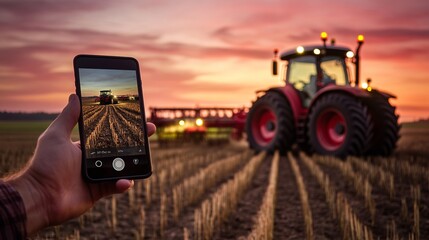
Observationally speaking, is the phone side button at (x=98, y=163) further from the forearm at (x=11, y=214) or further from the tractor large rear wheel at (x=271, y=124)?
the tractor large rear wheel at (x=271, y=124)

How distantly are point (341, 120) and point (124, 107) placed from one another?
9.16 metres

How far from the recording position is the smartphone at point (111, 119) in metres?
2.32

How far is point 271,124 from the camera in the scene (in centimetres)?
1295

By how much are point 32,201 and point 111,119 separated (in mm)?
620

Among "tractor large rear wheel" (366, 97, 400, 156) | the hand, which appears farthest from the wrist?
"tractor large rear wheel" (366, 97, 400, 156)

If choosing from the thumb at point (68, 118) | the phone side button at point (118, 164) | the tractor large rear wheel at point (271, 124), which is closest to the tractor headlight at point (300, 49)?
the tractor large rear wheel at point (271, 124)

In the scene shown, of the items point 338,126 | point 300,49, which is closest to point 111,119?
point 338,126

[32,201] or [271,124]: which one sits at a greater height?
[32,201]

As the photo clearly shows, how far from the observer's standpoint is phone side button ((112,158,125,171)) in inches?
93.5

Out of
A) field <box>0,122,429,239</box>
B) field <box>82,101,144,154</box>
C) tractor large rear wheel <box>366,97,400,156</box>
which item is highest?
field <box>82,101,144,154</box>

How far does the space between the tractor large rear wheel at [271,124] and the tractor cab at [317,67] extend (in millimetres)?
604

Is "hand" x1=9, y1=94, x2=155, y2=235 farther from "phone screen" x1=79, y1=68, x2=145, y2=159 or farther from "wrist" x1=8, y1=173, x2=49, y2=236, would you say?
"phone screen" x1=79, y1=68, x2=145, y2=159

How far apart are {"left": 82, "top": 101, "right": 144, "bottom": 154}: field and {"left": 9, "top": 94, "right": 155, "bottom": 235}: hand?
0.11m

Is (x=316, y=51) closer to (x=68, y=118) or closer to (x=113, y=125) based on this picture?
(x=113, y=125)
